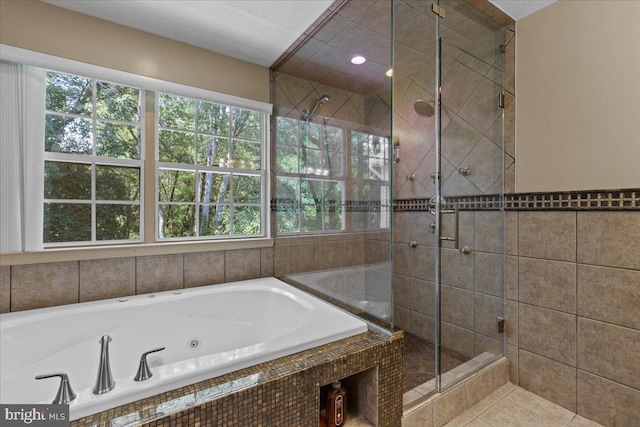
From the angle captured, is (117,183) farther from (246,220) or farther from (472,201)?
(472,201)

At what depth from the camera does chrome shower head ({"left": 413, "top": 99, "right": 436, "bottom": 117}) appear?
6.78 feet

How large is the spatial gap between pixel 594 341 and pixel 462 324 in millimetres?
691

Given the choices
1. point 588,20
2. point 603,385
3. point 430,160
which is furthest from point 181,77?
point 603,385

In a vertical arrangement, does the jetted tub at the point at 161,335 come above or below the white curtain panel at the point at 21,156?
below

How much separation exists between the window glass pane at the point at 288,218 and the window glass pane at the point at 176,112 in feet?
3.27

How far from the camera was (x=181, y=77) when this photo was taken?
2.21 metres

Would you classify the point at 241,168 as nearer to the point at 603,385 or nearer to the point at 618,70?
the point at 618,70

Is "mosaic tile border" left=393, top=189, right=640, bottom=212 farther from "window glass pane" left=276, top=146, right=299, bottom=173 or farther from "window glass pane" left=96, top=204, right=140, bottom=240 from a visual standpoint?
"window glass pane" left=96, top=204, right=140, bottom=240

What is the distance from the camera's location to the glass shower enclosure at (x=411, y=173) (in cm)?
179

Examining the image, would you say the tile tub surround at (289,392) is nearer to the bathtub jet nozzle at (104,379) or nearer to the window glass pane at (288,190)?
the bathtub jet nozzle at (104,379)

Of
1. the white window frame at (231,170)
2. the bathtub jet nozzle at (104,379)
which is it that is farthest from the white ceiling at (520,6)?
the bathtub jet nozzle at (104,379)

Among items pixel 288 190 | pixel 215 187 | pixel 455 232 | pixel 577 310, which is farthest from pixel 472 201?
pixel 215 187

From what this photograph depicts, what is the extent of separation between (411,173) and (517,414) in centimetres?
172

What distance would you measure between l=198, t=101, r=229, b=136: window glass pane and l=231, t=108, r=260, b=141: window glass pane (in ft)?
0.23
